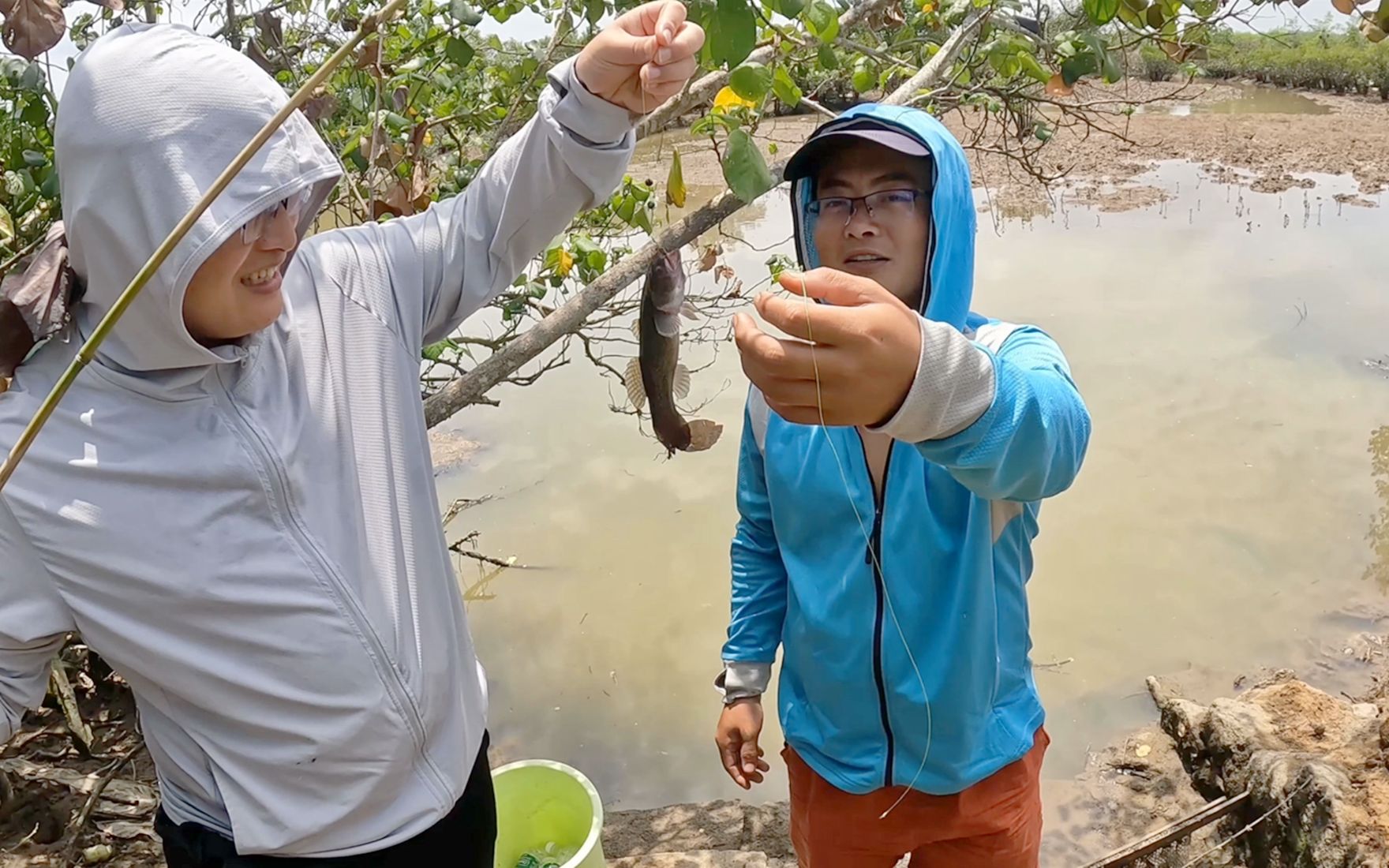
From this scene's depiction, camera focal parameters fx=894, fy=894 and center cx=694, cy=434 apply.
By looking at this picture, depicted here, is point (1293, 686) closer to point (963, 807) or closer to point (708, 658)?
point (963, 807)

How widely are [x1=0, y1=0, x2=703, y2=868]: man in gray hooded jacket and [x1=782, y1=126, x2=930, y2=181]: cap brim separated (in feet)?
0.86

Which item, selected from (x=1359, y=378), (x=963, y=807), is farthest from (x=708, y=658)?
(x=1359, y=378)

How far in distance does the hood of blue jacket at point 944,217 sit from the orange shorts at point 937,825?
837 millimetres

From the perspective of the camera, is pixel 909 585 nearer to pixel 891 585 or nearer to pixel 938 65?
pixel 891 585

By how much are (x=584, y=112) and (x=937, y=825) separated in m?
1.35

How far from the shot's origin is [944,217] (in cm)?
136

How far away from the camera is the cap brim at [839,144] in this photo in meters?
1.36

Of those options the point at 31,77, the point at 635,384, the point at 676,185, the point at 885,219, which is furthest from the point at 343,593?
the point at 31,77

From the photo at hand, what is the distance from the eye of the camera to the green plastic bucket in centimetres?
281

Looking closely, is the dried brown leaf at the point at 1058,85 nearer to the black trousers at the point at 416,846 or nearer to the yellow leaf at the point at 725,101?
the yellow leaf at the point at 725,101

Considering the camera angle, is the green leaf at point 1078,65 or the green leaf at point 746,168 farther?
the green leaf at point 1078,65

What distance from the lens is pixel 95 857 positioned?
272 centimetres

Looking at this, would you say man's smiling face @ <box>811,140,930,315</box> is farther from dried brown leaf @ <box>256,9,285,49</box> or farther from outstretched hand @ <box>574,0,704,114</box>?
dried brown leaf @ <box>256,9,285,49</box>

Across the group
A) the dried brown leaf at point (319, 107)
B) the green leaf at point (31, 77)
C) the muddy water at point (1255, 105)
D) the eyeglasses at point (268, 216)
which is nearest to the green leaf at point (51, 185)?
the green leaf at point (31, 77)
